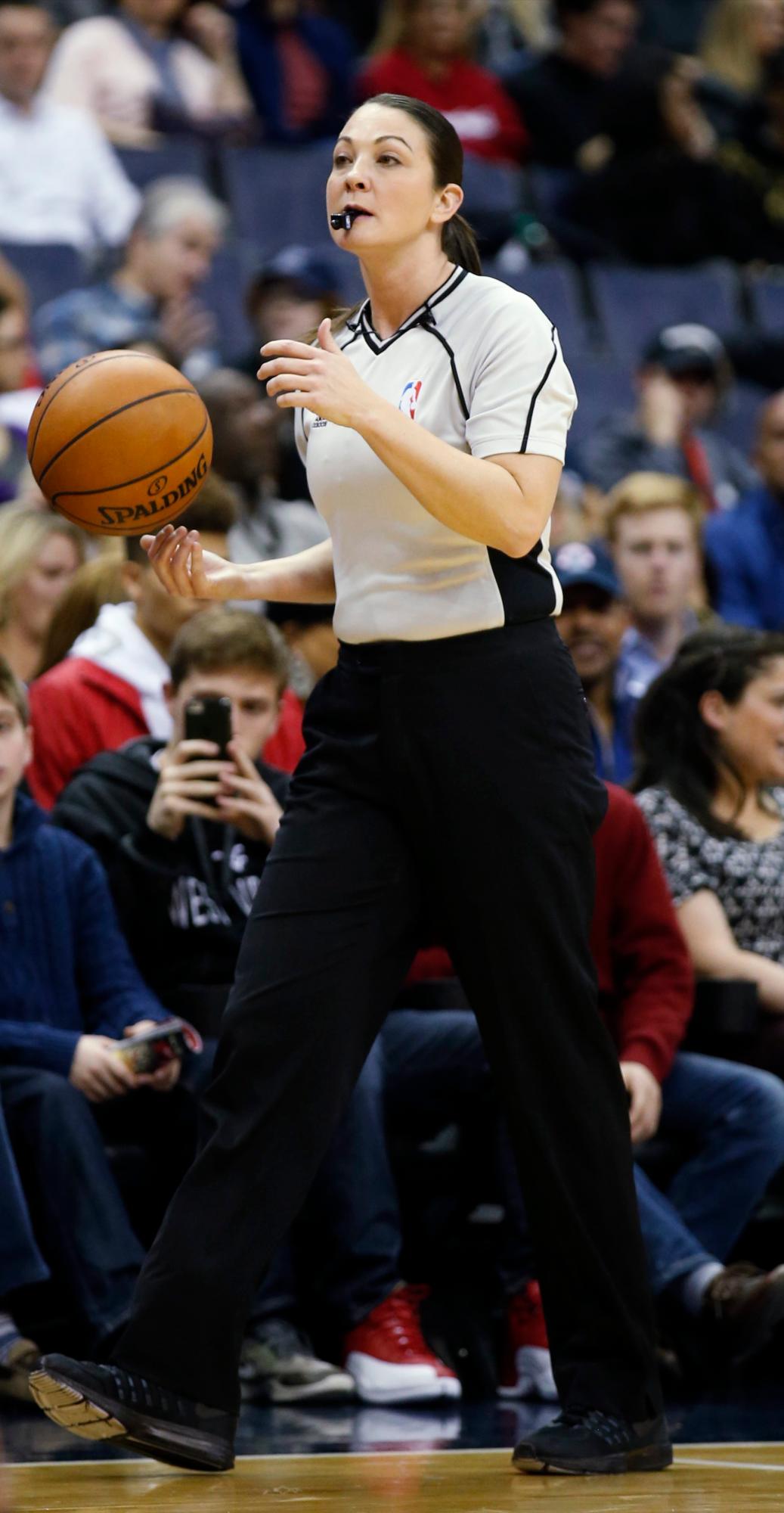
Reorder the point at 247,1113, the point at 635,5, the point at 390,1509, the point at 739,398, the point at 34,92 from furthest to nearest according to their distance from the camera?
the point at 635,5, the point at 739,398, the point at 34,92, the point at 247,1113, the point at 390,1509

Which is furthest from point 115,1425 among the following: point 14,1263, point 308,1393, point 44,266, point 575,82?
point 575,82

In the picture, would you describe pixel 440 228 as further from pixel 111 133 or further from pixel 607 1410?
pixel 111 133

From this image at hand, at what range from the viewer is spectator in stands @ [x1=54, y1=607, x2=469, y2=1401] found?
404 cm

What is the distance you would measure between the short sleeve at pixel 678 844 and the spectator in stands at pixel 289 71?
662 cm

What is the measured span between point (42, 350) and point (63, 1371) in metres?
5.87

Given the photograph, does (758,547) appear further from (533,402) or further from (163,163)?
(533,402)

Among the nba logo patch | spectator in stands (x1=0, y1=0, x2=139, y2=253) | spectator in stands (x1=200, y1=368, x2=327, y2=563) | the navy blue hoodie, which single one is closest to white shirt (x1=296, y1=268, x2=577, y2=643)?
the nba logo patch

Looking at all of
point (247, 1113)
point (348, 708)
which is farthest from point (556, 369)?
point (247, 1113)

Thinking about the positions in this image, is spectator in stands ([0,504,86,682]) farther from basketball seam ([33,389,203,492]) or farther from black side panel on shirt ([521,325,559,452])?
black side panel on shirt ([521,325,559,452])

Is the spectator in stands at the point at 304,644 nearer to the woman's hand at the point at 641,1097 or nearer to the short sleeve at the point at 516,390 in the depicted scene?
the woman's hand at the point at 641,1097

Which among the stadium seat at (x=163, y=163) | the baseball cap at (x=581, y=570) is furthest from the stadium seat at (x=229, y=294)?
the baseball cap at (x=581, y=570)

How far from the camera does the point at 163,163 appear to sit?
9.95 metres

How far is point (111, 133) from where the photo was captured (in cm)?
1010

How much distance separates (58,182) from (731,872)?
575 cm
